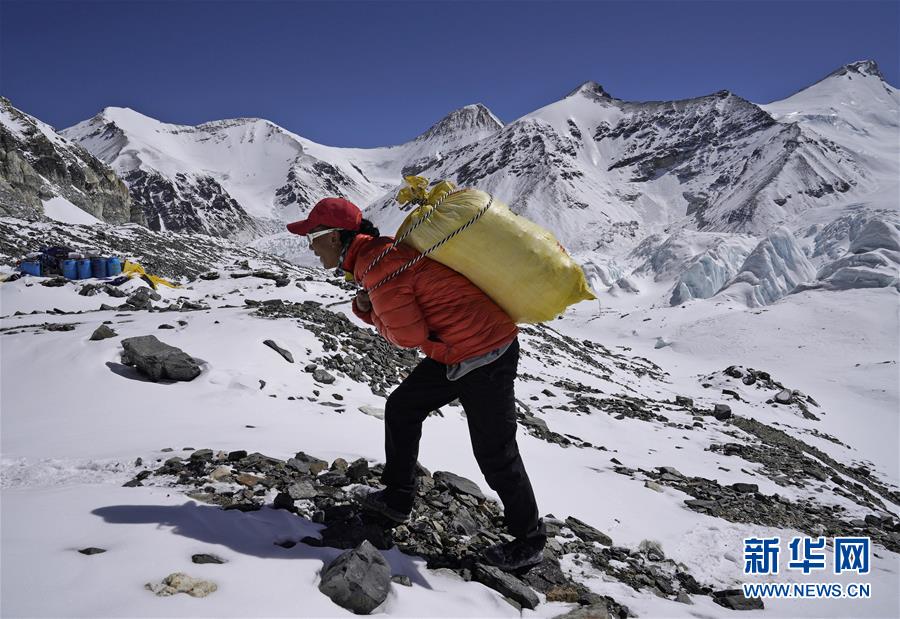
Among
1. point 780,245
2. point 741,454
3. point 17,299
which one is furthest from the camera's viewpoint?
point 780,245

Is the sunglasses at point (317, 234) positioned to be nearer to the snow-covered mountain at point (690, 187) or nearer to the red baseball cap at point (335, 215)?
the red baseball cap at point (335, 215)

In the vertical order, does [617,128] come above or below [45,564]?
above

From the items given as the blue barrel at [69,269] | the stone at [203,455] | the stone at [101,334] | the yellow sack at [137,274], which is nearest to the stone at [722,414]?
the stone at [203,455]

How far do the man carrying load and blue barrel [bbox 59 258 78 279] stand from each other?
59.7 feet

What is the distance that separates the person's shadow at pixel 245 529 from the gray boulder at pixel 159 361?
383 centimetres

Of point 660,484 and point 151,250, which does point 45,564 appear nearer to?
Result: point 660,484

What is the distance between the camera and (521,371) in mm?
14258

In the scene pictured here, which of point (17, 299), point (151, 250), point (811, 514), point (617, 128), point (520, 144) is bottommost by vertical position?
point (811, 514)

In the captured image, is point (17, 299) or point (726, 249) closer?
point (17, 299)

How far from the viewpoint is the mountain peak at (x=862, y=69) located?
526 feet

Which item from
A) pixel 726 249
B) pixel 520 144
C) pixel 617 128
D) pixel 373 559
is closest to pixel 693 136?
pixel 617 128

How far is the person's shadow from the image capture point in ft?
9.25

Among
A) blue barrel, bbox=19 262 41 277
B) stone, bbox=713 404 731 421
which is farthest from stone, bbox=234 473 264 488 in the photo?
blue barrel, bbox=19 262 41 277

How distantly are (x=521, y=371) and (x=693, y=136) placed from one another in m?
155
